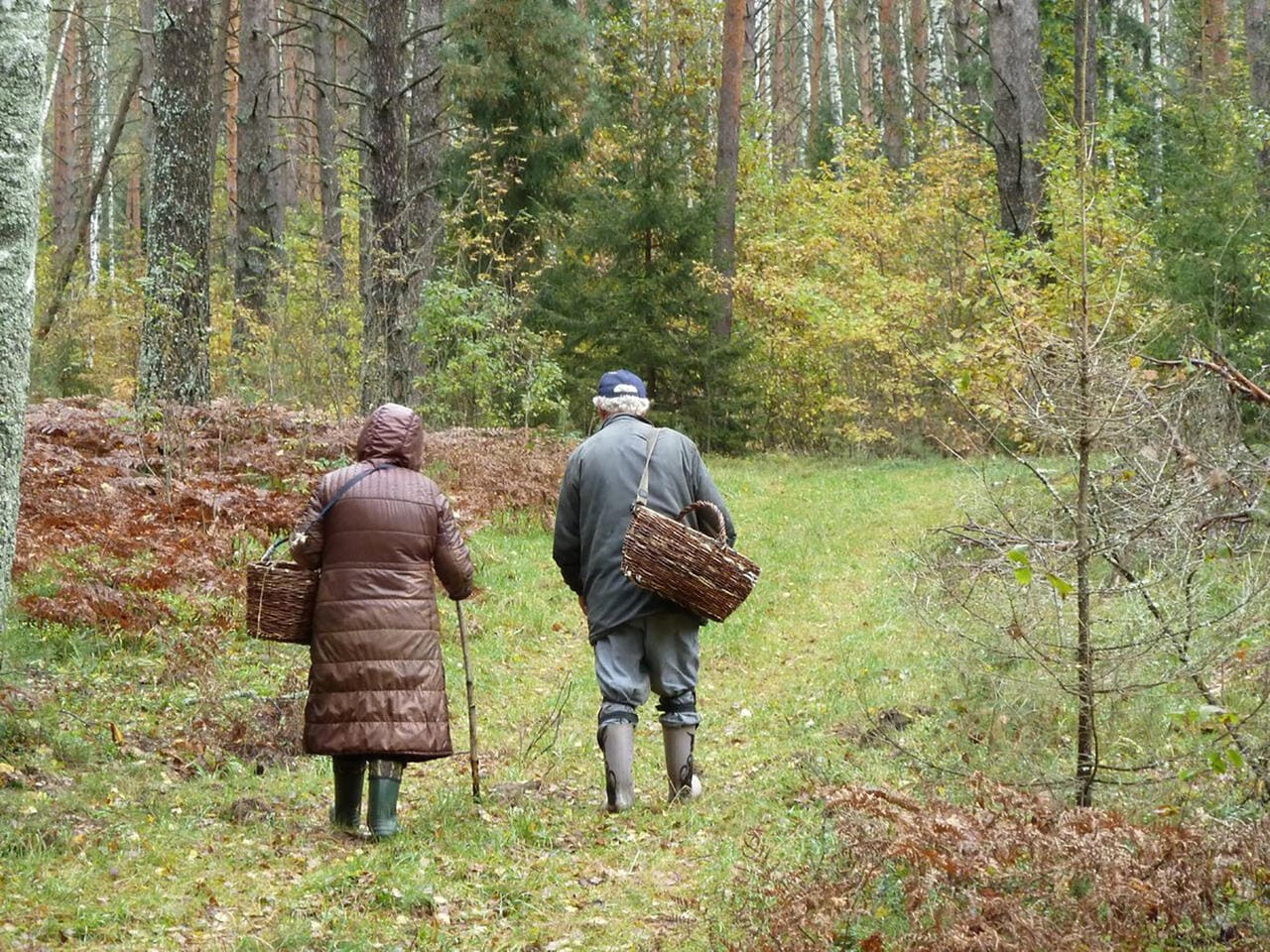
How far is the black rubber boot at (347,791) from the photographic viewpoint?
6.25 metres

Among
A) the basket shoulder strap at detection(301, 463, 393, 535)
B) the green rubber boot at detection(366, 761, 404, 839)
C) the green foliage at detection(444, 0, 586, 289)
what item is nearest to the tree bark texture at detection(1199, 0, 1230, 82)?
→ the green foliage at detection(444, 0, 586, 289)

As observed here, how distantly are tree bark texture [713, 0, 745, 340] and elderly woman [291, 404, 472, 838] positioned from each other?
18251 millimetres

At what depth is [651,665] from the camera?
22.6 feet

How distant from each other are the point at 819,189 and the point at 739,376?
24.3ft

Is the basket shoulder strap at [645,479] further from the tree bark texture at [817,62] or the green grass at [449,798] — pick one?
the tree bark texture at [817,62]

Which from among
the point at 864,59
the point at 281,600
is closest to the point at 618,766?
the point at 281,600

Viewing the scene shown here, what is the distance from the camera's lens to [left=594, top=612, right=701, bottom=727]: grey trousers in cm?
675

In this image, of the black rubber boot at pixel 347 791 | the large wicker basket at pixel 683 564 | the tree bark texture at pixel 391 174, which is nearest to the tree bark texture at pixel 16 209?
the black rubber boot at pixel 347 791

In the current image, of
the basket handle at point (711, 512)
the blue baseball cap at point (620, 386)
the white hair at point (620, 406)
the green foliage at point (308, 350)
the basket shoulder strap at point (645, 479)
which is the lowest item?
the basket handle at point (711, 512)

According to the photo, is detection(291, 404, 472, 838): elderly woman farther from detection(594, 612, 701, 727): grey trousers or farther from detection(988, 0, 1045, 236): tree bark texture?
detection(988, 0, 1045, 236): tree bark texture

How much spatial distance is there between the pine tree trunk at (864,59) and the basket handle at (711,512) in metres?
36.6

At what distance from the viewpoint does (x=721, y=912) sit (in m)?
5.03

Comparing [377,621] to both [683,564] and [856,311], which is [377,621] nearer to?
[683,564]

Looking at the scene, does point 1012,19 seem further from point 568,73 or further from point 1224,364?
point 1224,364
